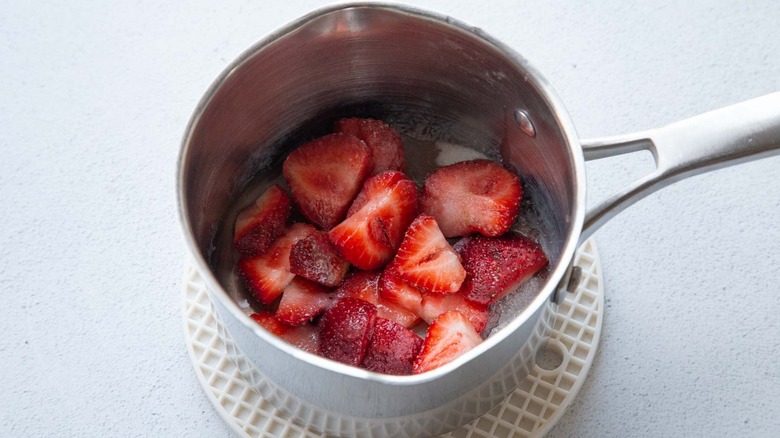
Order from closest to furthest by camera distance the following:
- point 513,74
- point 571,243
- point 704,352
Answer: point 571,243, point 513,74, point 704,352

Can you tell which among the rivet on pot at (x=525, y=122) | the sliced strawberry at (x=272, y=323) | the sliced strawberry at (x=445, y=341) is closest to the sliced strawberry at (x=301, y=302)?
the sliced strawberry at (x=272, y=323)

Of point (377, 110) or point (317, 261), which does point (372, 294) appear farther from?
point (377, 110)

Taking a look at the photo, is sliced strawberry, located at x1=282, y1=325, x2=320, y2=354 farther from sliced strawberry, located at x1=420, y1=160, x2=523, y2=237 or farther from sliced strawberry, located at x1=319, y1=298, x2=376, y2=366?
sliced strawberry, located at x1=420, y1=160, x2=523, y2=237

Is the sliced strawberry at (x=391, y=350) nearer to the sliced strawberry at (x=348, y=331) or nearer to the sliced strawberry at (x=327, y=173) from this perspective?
the sliced strawberry at (x=348, y=331)

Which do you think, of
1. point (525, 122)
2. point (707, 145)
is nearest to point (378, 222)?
point (525, 122)

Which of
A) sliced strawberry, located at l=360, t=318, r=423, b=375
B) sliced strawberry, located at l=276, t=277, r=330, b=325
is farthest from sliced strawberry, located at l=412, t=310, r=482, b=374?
sliced strawberry, located at l=276, t=277, r=330, b=325

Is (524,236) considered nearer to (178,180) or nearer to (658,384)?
(658,384)

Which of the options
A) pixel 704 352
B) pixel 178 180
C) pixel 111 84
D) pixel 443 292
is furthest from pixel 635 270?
pixel 111 84
